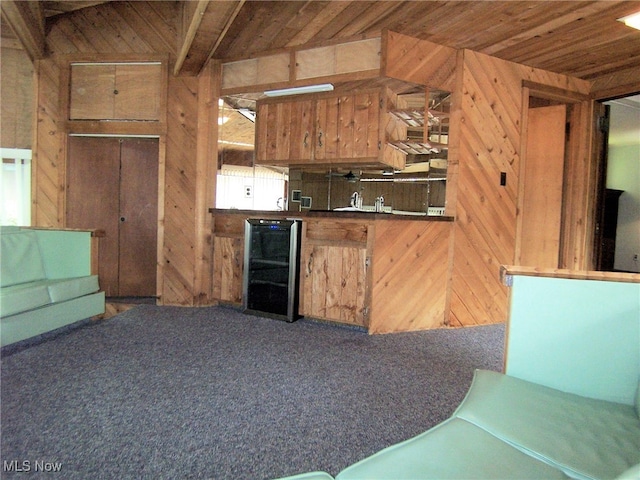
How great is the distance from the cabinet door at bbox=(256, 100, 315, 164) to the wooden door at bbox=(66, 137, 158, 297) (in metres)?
1.29

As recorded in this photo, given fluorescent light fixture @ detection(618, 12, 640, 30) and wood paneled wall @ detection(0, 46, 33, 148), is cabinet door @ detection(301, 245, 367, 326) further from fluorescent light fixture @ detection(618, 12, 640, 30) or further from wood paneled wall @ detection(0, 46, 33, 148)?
wood paneled wall @ detection(0, 46, 33, 148)

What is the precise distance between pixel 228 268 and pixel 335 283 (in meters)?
1.33

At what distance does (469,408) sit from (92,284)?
3.53 meters

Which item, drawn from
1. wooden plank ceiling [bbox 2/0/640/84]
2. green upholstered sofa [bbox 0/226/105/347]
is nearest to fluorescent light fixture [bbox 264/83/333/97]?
wooden plank ceiling [bbox 2/0/640/84]

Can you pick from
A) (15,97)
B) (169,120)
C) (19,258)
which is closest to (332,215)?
(169,120)

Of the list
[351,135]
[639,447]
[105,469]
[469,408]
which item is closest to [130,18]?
[351,135]

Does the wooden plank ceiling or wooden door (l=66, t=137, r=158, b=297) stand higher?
the wooden plank ceiling

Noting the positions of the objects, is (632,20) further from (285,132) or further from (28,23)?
(28,23)

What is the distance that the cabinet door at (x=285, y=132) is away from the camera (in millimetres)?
4574

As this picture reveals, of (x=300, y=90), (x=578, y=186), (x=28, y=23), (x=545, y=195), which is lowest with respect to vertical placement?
(x=545, y=195)

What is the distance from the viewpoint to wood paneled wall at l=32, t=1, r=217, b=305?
15.3ft

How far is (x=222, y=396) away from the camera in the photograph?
2336 millimetres

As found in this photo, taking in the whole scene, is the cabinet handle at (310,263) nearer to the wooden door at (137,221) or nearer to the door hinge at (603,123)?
the wooden door at (137,221)

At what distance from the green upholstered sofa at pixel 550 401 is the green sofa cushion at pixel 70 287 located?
3.17 meters
